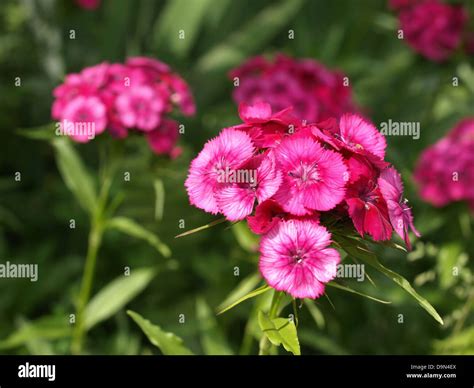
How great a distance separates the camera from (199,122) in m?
3.88

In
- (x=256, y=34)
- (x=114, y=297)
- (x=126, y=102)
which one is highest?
(x=256, y=34)

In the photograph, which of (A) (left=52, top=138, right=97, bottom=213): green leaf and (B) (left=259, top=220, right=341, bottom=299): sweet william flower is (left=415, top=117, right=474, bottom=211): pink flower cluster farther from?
(B) (left=259, top=220, right=341, bottom=299): sweet william flower

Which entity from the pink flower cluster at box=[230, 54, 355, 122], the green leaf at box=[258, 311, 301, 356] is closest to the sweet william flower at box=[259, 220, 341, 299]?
the green leaf at box=[258, 311, 301, 356]

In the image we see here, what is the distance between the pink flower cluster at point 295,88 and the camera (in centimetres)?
290

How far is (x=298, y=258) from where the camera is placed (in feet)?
4.26

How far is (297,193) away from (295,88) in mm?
1685

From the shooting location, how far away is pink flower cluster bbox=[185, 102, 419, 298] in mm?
1286

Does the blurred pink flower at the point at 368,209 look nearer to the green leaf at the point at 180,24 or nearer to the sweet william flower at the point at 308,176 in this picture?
the sweet william flower at the point at 308,176

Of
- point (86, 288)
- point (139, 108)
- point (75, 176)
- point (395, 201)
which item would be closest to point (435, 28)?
point (139, 108)

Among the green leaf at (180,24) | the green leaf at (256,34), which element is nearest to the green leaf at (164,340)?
the green leaf at (256,34)

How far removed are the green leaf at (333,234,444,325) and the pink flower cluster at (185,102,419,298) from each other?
5 cm

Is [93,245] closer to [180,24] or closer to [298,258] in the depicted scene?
[298,258]

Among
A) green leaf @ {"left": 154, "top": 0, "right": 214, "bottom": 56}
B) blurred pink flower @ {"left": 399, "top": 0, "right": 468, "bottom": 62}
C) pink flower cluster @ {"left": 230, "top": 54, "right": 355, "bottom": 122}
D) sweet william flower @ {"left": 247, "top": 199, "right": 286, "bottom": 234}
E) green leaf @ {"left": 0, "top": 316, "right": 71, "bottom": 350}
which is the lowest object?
green leaf @ {"left": 0, "top": 316, "right": 71, "bottom": 350}

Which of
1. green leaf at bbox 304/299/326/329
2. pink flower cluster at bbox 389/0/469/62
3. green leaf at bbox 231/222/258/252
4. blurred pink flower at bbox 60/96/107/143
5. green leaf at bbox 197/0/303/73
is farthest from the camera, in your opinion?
green leaf at bbox 197/0/303/73
